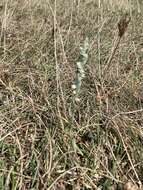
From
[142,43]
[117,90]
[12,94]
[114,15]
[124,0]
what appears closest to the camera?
[12,94]

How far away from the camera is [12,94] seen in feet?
6.18

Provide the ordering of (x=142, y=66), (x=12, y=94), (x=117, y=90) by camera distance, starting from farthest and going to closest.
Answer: (x=142, y=66) < (x=117, y=90) < (x=12, y=94)

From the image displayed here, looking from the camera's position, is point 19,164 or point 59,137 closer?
point 19,164

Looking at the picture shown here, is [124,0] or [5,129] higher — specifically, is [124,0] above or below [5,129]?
above

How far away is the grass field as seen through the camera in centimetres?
152

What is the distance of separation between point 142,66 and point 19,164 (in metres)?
1.21

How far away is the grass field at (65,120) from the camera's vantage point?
59.9 inches

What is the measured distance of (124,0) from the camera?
12.4ft

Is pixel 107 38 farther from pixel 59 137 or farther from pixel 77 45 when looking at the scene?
pixel 59 137

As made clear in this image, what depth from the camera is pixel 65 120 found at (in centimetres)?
175

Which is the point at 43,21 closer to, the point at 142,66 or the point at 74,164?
the point at 142,66

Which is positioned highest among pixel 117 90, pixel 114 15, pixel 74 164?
pixel 114 15

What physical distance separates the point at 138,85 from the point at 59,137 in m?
0.72

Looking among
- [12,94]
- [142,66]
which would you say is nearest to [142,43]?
[142,66]
